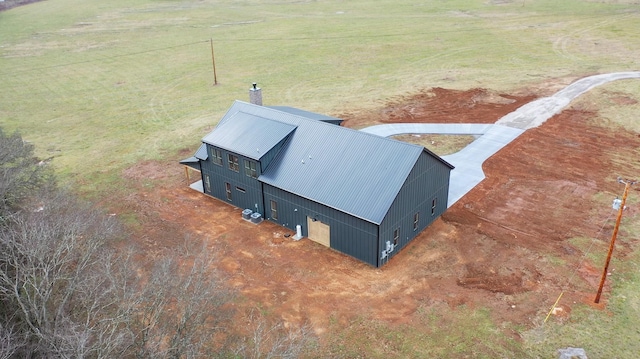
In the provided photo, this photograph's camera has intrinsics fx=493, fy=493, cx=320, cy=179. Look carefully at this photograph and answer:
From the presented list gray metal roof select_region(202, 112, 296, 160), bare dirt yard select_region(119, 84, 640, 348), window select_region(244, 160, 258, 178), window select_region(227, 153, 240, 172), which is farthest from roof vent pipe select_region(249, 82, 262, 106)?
window select_region(244, 160, 258, 178)

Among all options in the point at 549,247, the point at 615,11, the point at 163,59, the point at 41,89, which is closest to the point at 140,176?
the point at 549,247

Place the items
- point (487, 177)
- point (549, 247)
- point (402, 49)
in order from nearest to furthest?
point (549, 247)
point (487, 177)
point (402, 49)

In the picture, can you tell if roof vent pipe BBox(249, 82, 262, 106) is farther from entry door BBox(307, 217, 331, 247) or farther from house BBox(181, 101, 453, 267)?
entry door BBox(307, 217, 331, 247)

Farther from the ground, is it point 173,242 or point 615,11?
point 615,11

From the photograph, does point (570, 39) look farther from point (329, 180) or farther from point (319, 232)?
point (319, 232)

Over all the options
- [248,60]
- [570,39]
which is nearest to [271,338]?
[248,60]

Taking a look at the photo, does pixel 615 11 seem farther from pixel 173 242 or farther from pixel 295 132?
pixel 173 242
